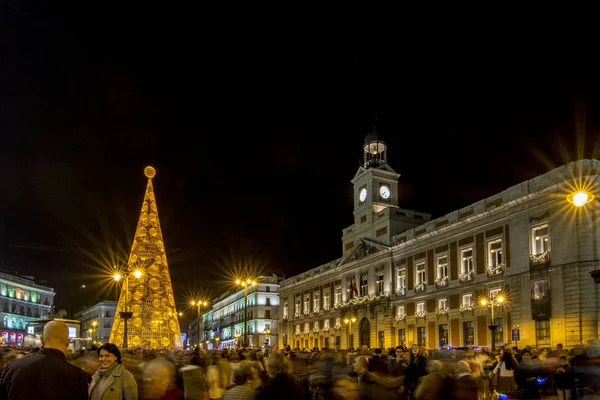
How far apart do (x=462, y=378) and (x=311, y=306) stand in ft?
205

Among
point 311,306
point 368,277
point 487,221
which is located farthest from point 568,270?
point 311,306

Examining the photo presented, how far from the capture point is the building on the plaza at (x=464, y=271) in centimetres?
3238

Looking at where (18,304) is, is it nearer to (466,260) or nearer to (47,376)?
(466,260)

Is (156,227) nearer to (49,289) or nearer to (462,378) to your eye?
Answer: (462,378)

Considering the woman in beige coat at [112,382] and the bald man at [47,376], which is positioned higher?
the bald man at [47,376]

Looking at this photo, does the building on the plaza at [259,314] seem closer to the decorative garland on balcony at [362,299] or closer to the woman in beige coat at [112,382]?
the decorative garland on balcony at [362,299]

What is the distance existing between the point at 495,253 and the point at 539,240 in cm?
428

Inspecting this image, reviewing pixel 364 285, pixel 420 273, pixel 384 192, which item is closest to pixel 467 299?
pixel 420 273

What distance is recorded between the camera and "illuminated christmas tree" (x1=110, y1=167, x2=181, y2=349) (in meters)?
39.4

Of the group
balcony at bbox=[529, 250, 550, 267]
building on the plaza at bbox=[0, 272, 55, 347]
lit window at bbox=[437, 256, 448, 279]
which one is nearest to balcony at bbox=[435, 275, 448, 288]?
lit window at bbox=[437, 256, 448, 279]

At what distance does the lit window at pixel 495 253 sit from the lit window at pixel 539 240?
321 centimetres

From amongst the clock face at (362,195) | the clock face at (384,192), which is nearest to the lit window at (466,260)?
the clock face at (384,192)

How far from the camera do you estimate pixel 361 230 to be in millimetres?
57438

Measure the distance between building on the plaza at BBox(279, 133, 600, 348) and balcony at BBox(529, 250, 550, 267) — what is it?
55 mm
